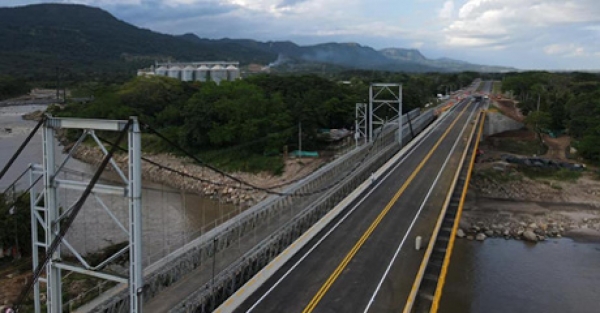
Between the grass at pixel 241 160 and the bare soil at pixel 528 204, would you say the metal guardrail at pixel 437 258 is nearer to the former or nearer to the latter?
the bare soil at pixel 528 204

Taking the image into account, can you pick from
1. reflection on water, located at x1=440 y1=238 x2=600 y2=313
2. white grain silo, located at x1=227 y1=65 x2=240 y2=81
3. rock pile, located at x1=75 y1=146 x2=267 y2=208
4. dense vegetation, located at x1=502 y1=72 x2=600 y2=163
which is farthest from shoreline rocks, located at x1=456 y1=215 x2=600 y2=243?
white grain silo, located at x1=227 y1=65 x2=240 y2=81

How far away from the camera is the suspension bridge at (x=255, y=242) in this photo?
46.3 ft

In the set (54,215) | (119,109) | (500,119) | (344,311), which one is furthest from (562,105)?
(54,215)

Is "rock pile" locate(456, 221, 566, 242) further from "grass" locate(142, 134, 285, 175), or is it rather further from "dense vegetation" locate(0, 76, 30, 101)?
"dense vegetation" locate(0, 76, 30, 101)

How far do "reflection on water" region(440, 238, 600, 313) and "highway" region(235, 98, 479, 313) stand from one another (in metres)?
3.90

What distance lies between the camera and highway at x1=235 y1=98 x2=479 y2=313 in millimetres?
17641

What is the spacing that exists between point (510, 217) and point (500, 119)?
34408 millimetres

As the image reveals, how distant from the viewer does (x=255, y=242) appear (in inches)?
948

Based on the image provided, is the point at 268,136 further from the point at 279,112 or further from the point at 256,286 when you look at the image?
the point at 256,286

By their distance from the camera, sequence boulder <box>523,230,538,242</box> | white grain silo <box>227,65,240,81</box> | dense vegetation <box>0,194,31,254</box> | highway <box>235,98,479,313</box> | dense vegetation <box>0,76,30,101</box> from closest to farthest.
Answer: highway <box>235,98,479,313</box>
dense vegetation <box>0,194,31,254</box>
boulder <box>523,230,538,242</box>
dense vegetation <box>0,76,30,101</box>
white grain silo <box>227,65,240,81</box>

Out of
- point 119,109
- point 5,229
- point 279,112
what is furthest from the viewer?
point 119,109

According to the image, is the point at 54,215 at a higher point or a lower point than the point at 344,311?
higher

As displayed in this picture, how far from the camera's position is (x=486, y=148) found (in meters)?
64.6

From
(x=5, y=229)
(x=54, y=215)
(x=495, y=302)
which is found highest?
(x=54, y=215)
